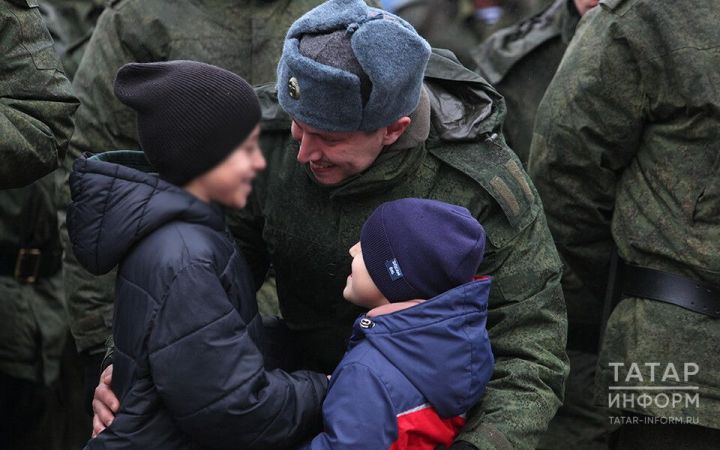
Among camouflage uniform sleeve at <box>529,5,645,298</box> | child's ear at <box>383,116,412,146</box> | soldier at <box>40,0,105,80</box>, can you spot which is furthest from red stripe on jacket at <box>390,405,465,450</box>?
soldier at <box>40,0,105,80</box>

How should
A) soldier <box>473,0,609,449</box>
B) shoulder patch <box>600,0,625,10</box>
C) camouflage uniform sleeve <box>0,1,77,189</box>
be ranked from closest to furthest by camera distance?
camouflage uniform sleeve <box>0,1,77,189</box> < shoulder patch <box>600,0,625,10</box> < soldier <box>473,0,609,449</box>

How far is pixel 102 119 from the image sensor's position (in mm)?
4305

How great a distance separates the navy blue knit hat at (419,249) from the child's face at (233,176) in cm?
37

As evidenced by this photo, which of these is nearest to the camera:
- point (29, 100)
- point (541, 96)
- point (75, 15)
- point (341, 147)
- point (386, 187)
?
point (341, 147)

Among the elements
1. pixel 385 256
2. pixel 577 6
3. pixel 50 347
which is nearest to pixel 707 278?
pixel 385 256

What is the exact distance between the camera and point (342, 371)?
113 inches

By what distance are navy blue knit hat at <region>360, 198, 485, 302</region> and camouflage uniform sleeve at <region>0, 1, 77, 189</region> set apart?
1135 mm

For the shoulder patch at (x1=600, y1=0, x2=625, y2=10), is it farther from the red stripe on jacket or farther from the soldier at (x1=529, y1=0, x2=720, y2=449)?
the red stripe on jacket

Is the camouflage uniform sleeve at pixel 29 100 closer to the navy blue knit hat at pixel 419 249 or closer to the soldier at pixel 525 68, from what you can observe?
the navy blue knit hat at pixel 419 249

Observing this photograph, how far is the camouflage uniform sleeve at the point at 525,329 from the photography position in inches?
127

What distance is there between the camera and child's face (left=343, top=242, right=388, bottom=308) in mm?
2959

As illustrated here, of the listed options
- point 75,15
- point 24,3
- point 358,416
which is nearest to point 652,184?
point 358,416

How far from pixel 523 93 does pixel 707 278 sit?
1816 millimetres

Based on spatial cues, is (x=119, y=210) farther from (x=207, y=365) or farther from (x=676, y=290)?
(x=676, y=290)
